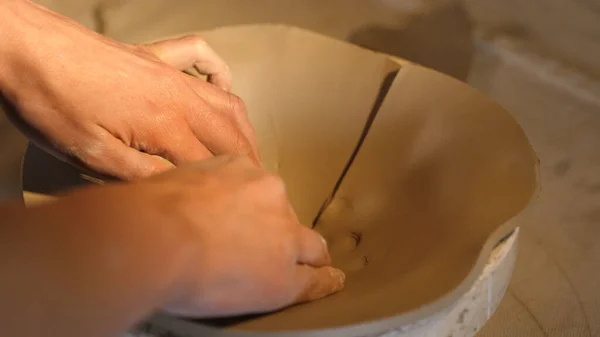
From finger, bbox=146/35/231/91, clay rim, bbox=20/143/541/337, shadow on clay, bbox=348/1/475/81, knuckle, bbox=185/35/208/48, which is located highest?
knuckle, bbox=185/35/208/48

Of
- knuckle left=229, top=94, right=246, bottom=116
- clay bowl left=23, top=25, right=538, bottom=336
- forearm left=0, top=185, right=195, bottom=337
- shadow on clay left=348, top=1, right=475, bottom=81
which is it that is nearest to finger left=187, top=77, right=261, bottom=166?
knuckle left=229, top=94, right=246, bottom=116

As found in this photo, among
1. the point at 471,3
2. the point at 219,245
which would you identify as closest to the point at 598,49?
the point at 471,3

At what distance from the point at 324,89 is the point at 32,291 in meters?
0.49

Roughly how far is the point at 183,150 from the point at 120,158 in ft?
0.18

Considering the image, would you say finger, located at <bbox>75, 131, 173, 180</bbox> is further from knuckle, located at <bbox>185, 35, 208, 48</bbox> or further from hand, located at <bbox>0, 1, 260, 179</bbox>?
knuckle, located at <bbox>185, 35, 208, 48</bbox>

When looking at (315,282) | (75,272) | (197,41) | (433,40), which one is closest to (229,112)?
(197,41)

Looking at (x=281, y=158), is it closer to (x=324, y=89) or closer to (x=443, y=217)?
(x=324, y=89)

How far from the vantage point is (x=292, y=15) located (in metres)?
1.20

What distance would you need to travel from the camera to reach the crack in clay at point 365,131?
69 centimetres

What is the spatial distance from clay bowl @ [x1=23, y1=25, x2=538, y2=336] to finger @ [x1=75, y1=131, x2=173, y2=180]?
0.23 ft

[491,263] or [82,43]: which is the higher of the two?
[82,43]

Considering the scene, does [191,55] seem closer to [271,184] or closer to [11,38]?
[11,38]

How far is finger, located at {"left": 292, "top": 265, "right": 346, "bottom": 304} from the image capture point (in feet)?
1.40

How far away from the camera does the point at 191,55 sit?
0.64 metres
